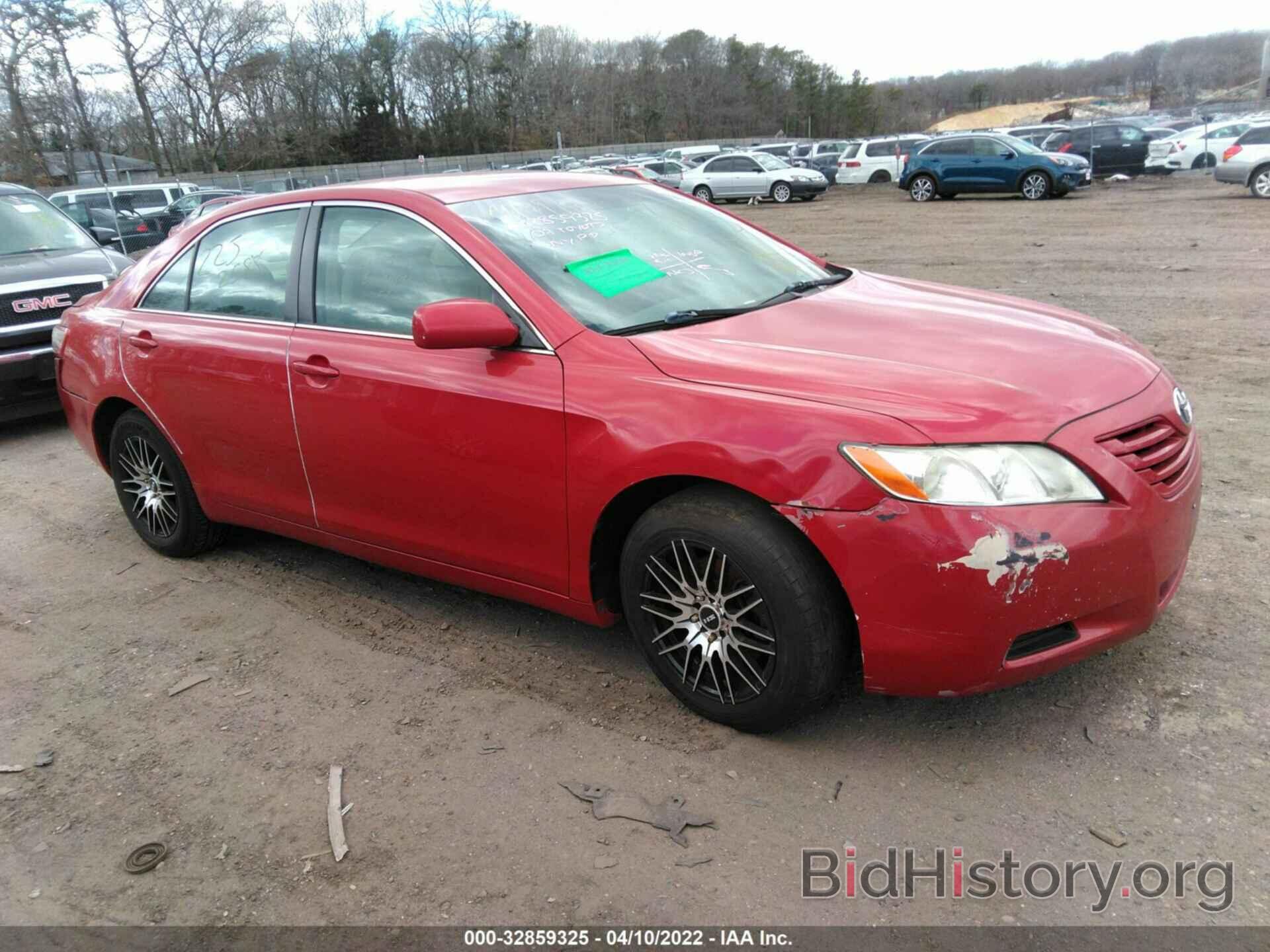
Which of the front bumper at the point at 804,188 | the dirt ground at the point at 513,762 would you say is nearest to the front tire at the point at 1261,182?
the front bumper at the point at 804,188

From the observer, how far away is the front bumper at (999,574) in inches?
98.6

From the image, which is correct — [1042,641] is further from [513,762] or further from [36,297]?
[36,297]

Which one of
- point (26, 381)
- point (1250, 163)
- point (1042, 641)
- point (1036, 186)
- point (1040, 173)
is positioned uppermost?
point (1042, 641)

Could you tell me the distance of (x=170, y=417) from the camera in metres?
4.48

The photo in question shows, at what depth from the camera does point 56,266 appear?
26.4 feet

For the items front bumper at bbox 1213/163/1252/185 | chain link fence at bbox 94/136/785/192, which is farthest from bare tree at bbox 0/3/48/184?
front bumper at bbox 1213/163/1252/185

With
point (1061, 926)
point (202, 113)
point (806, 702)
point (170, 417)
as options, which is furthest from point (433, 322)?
point (202, 113)

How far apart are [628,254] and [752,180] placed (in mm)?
25782

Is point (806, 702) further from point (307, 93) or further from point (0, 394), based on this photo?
point (307, 93)

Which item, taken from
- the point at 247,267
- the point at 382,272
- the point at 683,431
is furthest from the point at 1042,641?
the point at 247,267

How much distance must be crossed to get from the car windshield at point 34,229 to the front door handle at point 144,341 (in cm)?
487

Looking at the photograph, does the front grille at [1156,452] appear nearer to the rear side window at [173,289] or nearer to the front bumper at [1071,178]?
the rear side window at [173,289]

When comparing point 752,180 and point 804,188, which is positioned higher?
point 752,180

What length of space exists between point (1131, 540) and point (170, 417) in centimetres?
396
